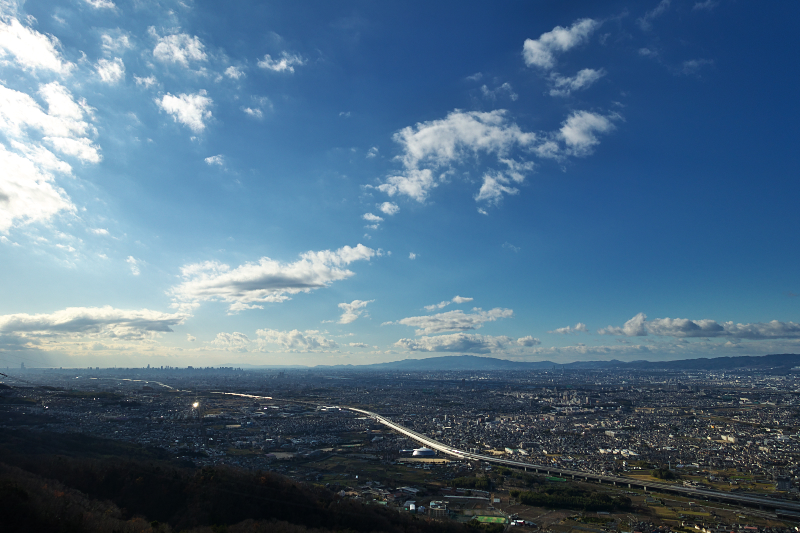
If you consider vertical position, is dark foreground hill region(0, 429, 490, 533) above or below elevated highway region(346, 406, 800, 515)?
above

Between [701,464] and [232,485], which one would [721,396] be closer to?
[701,464]

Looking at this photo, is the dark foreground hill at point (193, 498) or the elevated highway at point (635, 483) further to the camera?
the elevated highway at point (635, 483)

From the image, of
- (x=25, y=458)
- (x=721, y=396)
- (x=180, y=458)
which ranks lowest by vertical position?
(x=721, y=396)

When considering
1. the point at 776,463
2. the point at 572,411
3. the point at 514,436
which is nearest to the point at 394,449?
the point at 514,436

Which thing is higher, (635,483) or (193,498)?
(193,498)

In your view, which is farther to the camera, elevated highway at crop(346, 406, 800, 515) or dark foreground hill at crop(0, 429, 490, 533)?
elevated highway at crop(346, 406, 800, 515)

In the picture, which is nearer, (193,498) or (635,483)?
(193,498)

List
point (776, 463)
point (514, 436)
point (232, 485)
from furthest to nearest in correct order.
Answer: point (514, 436), point (776, 463), point (232, 485)

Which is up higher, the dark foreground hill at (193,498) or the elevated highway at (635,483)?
the dark foreground hill at (193,498)
